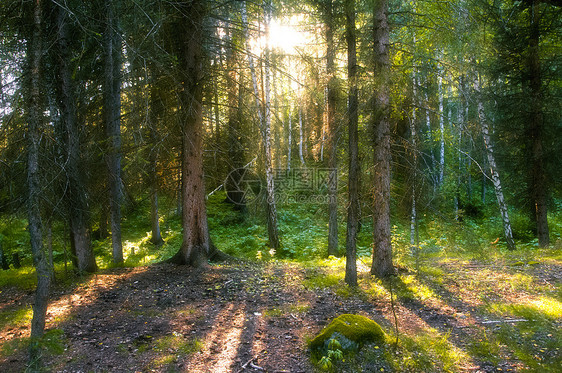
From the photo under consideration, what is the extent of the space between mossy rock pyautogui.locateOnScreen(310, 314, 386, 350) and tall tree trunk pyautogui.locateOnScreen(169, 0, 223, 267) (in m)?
4.76

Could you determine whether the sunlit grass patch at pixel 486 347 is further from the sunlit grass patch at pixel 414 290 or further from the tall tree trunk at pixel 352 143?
the tall tree trunk at pixel 352 143

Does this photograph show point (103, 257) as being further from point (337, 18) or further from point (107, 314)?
point (337, 18)

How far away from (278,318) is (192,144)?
4643 millimetres

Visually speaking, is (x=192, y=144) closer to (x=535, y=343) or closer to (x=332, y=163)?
(x=332, y=163)

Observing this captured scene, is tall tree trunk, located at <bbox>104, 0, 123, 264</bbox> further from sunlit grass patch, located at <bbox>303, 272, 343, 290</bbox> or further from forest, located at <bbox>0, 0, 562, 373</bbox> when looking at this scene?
sunlit grass patch, located at <bbox>303, 272, 343, 290</bbox>

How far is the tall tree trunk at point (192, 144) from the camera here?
8.40 meters

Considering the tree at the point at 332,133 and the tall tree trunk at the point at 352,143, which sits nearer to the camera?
the tall tree trunk at the point at 352,143

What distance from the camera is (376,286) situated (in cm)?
757

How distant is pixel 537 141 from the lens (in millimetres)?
12109

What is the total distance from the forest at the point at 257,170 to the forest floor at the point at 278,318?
0.13 feet

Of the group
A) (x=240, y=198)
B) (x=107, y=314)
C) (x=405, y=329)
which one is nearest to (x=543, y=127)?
(x=405, y=329)

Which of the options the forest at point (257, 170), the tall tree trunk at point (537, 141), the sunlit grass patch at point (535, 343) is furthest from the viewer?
the tall tree trunk at point (537, 141)

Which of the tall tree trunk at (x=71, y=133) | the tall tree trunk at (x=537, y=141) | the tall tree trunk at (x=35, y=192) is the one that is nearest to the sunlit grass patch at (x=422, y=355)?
the tall tree trunk at (x=35, y=192)

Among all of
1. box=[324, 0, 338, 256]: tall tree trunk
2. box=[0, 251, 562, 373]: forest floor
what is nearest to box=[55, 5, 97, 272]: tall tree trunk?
box=[0, 251, 562, 373]: forest floor
